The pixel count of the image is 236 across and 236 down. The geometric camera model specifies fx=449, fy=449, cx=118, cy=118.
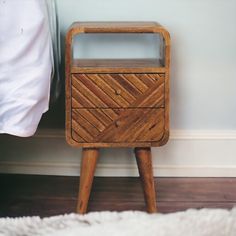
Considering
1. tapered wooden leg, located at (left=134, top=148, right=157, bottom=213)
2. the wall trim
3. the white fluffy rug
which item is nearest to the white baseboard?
the wall trim

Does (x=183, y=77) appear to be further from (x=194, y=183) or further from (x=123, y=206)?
(x=123, y=206)

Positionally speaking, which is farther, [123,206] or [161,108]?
[123,206]

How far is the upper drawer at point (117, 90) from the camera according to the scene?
1.43 meters

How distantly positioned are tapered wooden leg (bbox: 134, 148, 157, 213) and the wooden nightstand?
0.03 metres

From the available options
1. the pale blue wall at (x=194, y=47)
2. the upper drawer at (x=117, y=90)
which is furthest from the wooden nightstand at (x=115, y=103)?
the pale blue wall at (x=194, y=47)

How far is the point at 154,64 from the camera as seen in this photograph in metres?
1.56

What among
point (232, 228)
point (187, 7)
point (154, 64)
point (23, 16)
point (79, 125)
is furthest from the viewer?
point (187, 7)

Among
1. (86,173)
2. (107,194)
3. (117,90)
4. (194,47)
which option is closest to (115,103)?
(117,90)

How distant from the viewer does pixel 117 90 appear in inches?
56.5

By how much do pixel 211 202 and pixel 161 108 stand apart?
41 centimetres

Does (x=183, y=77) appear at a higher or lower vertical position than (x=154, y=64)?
lower

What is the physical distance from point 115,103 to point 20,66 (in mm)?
333

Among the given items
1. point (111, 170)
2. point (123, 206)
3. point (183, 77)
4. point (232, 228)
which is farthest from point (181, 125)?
point (232, 228)

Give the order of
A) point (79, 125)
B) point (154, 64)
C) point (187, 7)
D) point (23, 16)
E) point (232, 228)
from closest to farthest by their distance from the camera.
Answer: point (232, 228) < point (23, 16) < point (79, 125) < point (154, 64) < point (187, 7)
